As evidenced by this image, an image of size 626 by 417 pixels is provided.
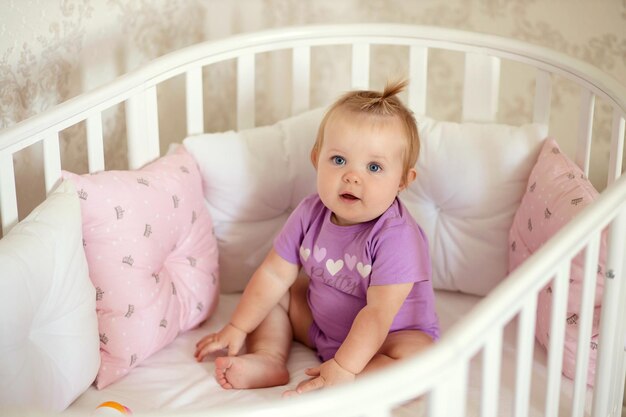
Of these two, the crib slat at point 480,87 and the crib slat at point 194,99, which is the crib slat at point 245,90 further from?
the crib slat at point 480,87

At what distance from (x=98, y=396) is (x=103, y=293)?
16cm

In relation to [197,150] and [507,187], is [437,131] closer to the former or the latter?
[507,187]

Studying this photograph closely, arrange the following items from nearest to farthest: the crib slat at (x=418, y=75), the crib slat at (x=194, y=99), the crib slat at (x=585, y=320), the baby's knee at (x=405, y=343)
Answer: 1. the crib slat at (x=585, y=320)
2. the baby's knee at (x=405, y=343)
3. the crib slat at (x=194, y=99)
4. the crib slat at (x=418, y=75)

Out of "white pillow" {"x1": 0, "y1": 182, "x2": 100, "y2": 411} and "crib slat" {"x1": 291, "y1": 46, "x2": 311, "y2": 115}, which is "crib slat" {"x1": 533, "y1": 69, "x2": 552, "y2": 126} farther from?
"white pillow" {"x1": 0, "y1": 182, "x2": 100, "y2": 411}

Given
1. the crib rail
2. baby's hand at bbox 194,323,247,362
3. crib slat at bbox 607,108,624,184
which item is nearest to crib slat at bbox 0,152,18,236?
the crib rail

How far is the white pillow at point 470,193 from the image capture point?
169 centimetres

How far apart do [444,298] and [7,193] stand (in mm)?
848

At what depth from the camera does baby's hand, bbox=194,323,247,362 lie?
1513 millimetres

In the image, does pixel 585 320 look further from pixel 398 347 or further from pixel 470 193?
pixel 470 193

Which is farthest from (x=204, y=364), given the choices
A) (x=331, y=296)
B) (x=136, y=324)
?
(x=331, y=296)

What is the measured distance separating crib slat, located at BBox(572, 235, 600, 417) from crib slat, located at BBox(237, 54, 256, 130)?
829 millimetres

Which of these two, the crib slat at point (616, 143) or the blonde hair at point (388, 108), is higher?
the blonde hair at point (388, 108)

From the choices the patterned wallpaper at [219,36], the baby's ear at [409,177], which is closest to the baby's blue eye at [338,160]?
the baby's ear at [409,177]

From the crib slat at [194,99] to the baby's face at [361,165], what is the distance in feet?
1.12
